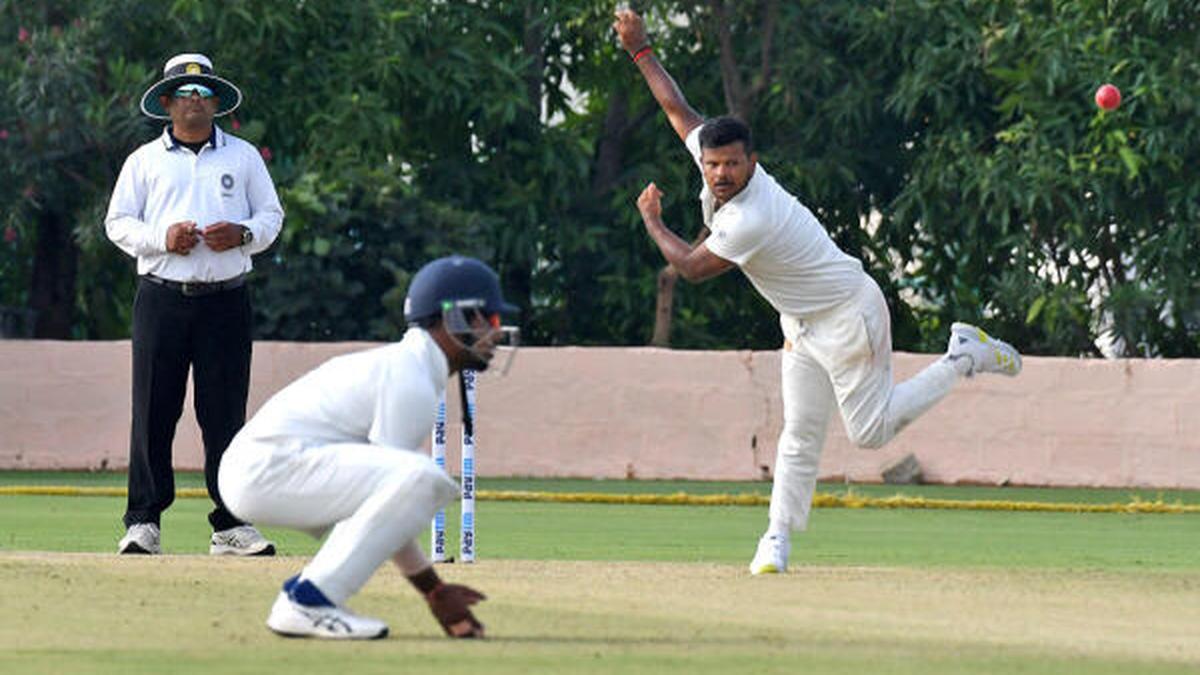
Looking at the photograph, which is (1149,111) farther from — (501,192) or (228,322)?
(228,322)

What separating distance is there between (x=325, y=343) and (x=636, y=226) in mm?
3853

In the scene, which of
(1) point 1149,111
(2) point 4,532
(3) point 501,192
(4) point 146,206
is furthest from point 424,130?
(4) point 146,206

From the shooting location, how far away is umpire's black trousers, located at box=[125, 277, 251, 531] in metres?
10.8

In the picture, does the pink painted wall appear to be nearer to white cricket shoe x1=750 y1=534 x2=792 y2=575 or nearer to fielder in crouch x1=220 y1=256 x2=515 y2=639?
white cricket shoe x1=750 y1=534 x2=792 y2=575

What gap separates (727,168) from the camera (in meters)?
9.95

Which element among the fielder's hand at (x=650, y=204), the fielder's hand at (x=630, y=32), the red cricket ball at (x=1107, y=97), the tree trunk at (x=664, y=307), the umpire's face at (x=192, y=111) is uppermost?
the fielder's hand at (x=630, y=32)

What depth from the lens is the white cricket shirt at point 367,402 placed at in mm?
7445

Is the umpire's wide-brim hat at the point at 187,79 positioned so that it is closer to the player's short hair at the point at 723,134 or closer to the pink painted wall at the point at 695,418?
the player's short hair at the point at 723,134

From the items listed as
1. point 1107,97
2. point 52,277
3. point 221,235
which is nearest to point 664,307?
point 1107,97

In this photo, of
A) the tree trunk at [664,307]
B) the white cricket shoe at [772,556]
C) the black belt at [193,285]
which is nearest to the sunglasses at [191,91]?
the black belt at [193,285]

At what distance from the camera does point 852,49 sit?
73.7 ft

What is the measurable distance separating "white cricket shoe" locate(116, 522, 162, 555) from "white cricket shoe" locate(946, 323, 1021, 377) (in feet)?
10.9

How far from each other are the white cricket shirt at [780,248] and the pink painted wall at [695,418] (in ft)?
28.4

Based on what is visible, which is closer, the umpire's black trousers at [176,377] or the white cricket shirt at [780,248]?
the white cricket shirt at [780,248]
